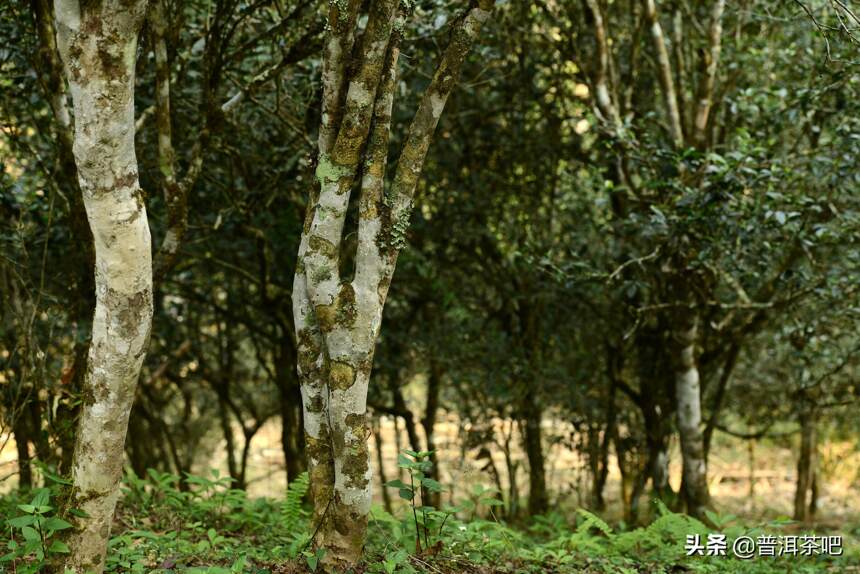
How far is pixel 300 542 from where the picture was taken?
454cm

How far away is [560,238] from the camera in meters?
9.55

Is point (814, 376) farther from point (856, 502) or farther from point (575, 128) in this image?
point (856, 502)

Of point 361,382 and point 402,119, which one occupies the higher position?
point 402,119

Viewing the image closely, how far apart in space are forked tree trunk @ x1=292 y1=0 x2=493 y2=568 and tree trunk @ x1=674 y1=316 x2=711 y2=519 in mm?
4240

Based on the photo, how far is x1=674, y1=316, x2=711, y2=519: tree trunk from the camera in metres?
7.41

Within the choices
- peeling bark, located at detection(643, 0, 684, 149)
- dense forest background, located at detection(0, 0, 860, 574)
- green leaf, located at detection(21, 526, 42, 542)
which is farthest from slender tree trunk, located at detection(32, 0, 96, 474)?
peeling bark, located at detection(643, 0, 684, 149)

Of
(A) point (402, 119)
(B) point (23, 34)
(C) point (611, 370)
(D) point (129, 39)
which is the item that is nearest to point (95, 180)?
(D) point (129, 39)

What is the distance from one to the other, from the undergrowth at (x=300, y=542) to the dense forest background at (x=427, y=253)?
0.03 metres

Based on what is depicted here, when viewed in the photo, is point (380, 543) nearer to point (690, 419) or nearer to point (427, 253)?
point (690, 419)

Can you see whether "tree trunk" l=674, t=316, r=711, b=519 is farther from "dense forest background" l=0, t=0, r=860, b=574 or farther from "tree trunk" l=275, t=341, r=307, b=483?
"tree trunk" l=275, t=341, r=307, b=483

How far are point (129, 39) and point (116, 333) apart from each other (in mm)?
1256

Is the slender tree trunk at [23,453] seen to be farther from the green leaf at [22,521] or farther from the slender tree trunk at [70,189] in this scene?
the green leaf at [22,521]

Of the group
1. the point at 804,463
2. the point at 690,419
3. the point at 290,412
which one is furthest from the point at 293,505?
the point at 804,463

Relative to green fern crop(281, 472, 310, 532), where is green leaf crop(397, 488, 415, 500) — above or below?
above
